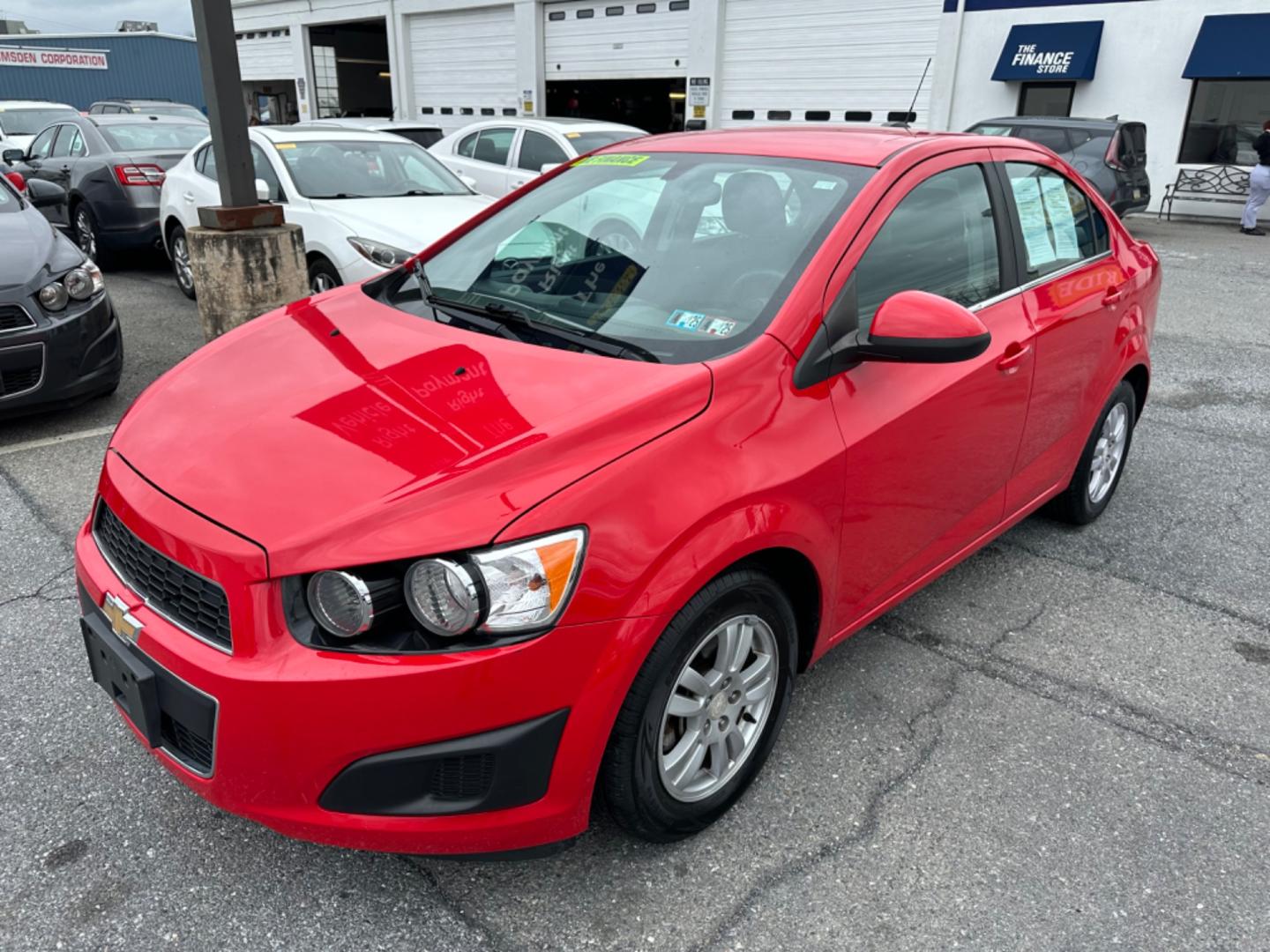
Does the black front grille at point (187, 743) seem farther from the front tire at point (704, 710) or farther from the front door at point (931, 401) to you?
the front door at point (931, 401)

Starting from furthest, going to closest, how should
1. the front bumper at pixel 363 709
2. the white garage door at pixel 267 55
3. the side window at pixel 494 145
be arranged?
the white garage door at pixel 267 55
the side window at pixel 494 145
the front bumper at pixel 363 709

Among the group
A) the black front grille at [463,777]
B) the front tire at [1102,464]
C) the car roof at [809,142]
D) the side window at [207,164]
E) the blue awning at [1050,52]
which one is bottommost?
the front tire at [1102,464]

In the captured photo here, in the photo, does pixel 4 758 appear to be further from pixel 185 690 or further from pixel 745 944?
pixel 745 944

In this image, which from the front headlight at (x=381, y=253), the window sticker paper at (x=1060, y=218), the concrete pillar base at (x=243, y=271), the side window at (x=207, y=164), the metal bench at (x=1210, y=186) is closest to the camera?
the window sticker paper at (x=1060, y=218)

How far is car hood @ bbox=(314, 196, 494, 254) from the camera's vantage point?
6.23 metres

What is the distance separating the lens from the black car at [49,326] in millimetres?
4652

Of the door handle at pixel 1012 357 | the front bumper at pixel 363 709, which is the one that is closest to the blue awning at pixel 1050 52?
the door handle at pixel 1012 357

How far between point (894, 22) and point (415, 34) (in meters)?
13.4

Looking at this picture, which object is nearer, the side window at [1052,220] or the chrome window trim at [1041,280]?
the chrome window trim at [1041,280]

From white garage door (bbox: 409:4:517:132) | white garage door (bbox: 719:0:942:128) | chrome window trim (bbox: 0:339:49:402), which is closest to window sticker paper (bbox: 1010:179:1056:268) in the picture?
chrome window trim (bbox: 0:339:49:402)

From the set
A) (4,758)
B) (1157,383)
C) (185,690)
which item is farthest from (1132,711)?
(1157,383)

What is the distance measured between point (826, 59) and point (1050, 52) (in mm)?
3917

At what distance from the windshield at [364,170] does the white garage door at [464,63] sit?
16.0 metres

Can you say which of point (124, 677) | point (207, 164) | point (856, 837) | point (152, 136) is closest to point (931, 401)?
point (856, 837)
